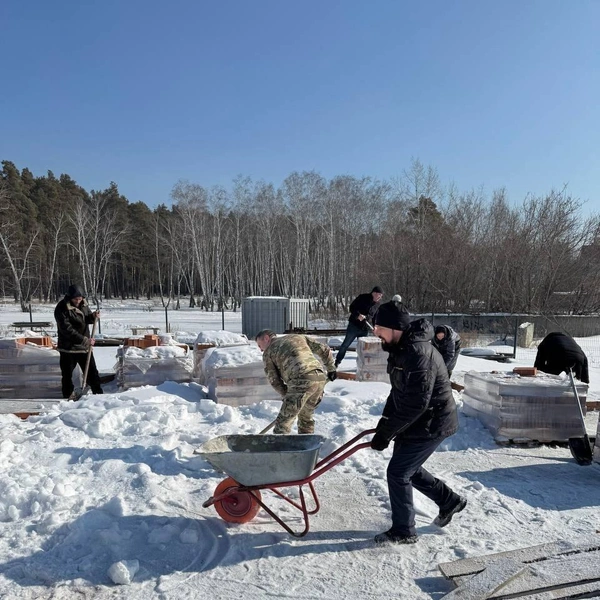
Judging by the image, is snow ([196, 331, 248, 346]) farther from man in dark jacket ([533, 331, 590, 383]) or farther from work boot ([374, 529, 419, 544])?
work boot ([374, 529, 419, 544])


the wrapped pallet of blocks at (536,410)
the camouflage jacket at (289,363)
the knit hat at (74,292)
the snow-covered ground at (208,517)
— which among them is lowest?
the snow-covered ground at (208,517)

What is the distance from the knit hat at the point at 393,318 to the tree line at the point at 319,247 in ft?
60.9

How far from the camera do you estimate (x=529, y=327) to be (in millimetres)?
14797

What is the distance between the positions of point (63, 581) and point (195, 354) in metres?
5.06

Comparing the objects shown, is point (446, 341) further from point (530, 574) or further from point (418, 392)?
point (530, 574)

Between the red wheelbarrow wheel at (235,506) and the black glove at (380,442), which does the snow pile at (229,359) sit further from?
the black glove at (380,442)

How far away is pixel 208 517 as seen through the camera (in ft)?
11.3

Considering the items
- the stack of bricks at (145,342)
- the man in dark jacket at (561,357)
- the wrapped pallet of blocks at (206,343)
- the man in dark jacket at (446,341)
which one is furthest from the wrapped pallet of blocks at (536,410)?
the stack of bricks at (145,342)

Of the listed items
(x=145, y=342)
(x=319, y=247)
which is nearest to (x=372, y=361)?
(x=145, y=342)

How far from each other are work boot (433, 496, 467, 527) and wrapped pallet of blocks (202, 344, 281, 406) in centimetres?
338

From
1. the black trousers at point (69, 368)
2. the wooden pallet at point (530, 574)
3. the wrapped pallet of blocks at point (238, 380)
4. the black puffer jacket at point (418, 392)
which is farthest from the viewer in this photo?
the black trousers at point (69, 368)

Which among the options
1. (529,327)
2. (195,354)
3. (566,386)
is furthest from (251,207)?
(566,386)

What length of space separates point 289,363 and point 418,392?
140cm

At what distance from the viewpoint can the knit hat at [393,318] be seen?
10.1ft
